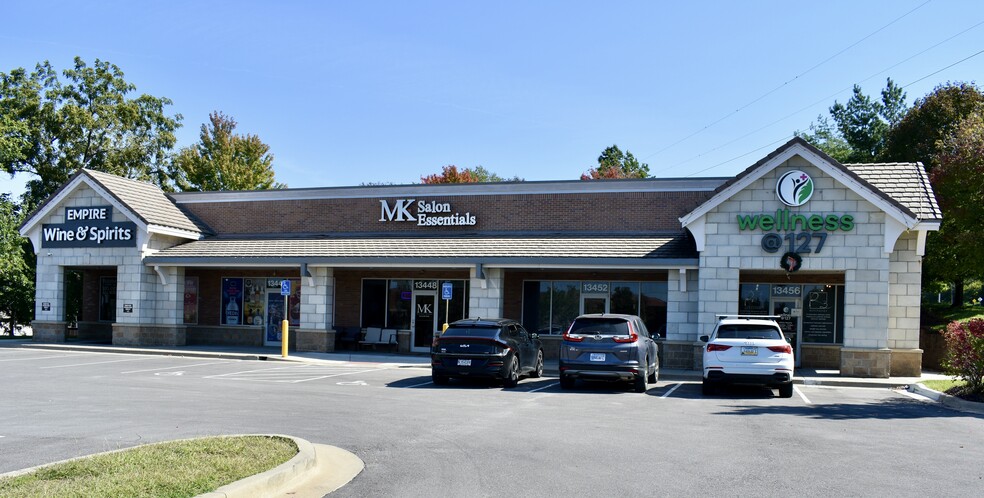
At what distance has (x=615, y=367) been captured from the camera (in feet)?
56.0

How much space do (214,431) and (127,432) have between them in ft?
3.74

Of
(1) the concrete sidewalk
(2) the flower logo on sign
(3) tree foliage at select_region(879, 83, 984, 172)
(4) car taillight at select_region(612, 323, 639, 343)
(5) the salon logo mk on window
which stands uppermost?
(3) tree foliage at select_region(879, 83, 984, 172)

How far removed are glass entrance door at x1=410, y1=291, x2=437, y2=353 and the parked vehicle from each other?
944cm

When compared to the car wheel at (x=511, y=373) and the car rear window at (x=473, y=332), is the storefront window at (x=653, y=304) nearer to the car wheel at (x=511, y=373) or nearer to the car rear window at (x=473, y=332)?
the car wheel at (x=511, y=373)

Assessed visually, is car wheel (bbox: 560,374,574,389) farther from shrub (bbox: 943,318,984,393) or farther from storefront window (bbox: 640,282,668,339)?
shrub (bbox: 943,318,984,393)

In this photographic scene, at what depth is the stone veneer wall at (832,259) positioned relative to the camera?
21406 millimetres

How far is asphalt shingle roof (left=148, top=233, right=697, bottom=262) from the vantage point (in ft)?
79.6

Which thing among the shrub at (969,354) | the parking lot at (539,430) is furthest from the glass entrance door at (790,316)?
the shrub at (969,354)

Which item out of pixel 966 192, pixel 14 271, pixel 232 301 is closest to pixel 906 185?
pixel 966 192

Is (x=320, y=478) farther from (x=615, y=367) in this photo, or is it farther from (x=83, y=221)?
(x=83, y=221)

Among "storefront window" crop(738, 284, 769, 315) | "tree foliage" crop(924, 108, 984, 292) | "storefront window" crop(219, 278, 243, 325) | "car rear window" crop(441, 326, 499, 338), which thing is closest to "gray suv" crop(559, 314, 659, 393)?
"car rear window" crop(441, 326, 499, 338)

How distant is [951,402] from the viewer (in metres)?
A: 16.2

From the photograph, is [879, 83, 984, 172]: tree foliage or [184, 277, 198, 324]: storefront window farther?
[879, 83, 984, 172]: tree foliage

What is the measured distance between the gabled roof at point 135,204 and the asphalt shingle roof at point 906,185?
2241 cm
